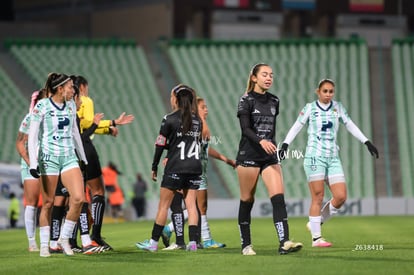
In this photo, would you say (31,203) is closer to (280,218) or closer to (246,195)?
(246,195)

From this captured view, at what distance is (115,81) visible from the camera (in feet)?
136

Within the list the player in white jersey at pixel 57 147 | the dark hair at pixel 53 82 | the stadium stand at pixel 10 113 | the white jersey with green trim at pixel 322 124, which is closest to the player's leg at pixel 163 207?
the player in white jersey at pixel 57 147

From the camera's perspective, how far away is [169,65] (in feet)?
140

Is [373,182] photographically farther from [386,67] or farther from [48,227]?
[48,227]

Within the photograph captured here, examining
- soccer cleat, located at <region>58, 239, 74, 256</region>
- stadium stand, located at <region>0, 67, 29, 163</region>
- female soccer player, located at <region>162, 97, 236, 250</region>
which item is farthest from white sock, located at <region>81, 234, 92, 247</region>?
stadium stand, located at <region>0, 67, 29, 163</region>

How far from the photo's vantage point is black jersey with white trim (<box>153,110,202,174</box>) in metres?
14.3

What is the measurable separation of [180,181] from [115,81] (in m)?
27.4

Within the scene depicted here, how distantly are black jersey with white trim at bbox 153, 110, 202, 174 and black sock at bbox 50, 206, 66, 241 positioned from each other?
1.65 m

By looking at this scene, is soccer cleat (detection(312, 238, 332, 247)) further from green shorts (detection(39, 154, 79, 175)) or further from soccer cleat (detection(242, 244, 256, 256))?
green shorts (detection(39, 154, 79, 175))

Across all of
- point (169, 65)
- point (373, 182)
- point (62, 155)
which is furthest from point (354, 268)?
point (169, 65)

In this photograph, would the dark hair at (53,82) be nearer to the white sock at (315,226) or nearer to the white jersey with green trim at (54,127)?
the white jersey with green trim at (54,127)

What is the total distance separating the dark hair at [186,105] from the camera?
561 inches

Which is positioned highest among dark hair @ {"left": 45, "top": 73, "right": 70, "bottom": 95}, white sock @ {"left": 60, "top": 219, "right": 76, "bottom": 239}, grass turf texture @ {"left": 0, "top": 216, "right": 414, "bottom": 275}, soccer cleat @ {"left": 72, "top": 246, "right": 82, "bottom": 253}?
dark hair @ {"left": 45, "top": 73, "right": 70, "bottom": 95}

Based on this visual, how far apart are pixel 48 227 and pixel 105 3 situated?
104ft
